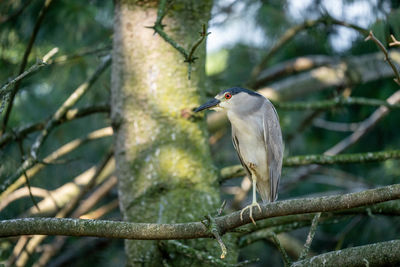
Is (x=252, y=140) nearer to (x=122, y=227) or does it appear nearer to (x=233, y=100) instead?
(x=233, y=100)

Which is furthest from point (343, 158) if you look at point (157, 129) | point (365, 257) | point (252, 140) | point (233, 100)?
point (157, 129)

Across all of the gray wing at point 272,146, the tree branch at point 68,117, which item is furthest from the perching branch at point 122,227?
the tree branch at point 68,117

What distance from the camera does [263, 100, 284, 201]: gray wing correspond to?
126 inches

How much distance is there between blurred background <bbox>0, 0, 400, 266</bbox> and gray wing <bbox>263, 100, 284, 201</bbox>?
46 centimetres

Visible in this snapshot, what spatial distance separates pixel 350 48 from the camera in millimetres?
5250

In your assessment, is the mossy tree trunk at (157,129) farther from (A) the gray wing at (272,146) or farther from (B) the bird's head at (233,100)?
(A) the gray wing at (272,146)

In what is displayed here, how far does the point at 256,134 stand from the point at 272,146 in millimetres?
140

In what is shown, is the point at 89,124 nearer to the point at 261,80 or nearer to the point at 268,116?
the point at 261,80

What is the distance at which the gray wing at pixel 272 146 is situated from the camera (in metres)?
3.20

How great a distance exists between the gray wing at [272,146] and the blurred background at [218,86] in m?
0.46

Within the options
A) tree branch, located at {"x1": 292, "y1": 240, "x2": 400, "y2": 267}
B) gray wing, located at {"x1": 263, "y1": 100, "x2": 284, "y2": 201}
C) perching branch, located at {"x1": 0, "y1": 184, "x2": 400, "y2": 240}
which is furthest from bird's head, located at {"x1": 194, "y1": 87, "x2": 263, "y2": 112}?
tree branch, located at {"x1": 292, "y1": 240, "x2": 400, "y2": 267}

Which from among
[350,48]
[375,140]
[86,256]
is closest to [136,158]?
[86,256]

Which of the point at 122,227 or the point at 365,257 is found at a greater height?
the point at 122,227

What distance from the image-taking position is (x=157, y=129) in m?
2.95
